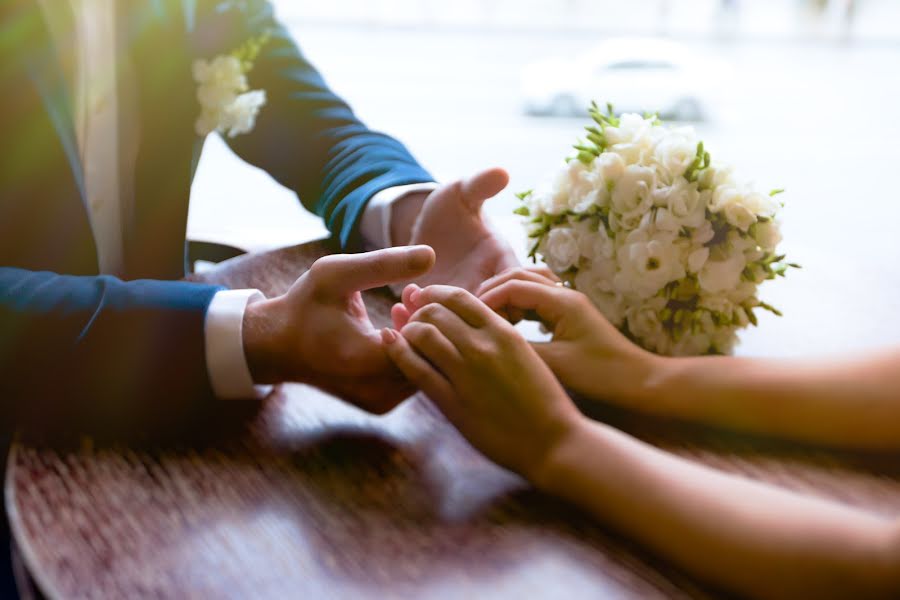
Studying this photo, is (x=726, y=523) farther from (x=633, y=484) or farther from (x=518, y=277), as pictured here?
(x=518, y=277)

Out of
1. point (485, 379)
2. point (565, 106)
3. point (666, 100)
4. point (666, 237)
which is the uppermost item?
point (666, 237)

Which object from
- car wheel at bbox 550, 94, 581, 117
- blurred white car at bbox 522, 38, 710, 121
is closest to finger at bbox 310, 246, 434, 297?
blurred white car at bbox 522, 38, 710, 121

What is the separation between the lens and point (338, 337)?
0.91 meters

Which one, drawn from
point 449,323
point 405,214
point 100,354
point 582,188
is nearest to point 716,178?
point 582,188

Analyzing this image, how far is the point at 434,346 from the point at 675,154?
1.30ft

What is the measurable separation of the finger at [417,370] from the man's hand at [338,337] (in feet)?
0.05

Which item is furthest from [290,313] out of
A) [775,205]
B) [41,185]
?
[775,205]

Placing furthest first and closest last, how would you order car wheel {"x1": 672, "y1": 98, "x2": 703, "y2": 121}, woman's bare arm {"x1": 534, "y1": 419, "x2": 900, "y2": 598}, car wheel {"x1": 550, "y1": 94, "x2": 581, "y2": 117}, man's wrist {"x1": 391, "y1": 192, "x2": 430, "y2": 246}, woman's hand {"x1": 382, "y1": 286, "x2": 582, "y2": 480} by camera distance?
car wheel {"x1": 550, "y1": 94, "x2": 581, "y2": 117}
car wheel {"x1": 672, "y1": 98, "x2": 703, "y2": 121}
man's wrist {"x1": 391, "y1": 192, "x2": 430, "y2": 246}
woman's hand {"x1": 382, "y1": 286, "x2": 582, "y2": 480}
woman's bare arm {"x1": 534, "y1": 419, "x2": 900, "y2": 598}

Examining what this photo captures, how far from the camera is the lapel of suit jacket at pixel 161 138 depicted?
136cm

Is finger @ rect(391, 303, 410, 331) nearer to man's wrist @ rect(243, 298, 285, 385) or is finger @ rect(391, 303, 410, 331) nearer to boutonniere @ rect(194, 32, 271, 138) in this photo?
man's wrist @ rect(243, 298, 285, 385)

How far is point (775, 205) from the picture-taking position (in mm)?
981

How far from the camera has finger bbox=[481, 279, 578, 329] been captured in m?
0.99

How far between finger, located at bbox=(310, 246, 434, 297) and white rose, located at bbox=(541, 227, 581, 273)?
21 cm

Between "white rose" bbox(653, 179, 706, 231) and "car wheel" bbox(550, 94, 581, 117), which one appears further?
"car wheel" bbox(550, 94, 581, 117)
